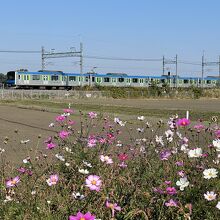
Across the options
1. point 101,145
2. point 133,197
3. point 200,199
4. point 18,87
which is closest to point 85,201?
point 133,197

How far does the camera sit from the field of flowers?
8.57ft

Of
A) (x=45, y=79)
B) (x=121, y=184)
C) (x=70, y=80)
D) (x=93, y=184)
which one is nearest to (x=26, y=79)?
(x=45, y=79)

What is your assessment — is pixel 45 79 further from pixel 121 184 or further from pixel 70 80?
pixel 121 184

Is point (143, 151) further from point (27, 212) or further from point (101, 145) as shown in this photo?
point (27, 212)

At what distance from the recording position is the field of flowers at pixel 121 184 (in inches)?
103

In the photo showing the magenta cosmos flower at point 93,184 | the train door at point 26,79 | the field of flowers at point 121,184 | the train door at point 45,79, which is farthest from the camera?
the train door at point 45,79

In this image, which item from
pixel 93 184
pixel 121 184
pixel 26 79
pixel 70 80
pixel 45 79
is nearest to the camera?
pixel 93 184

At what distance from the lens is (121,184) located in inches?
126

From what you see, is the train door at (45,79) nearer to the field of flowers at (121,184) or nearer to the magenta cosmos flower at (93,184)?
the field of flowers at (121,184)

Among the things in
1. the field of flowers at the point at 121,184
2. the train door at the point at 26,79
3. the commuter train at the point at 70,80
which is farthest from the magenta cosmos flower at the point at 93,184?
the train door at the point at 26,79

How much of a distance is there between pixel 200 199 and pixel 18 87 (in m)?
63.6

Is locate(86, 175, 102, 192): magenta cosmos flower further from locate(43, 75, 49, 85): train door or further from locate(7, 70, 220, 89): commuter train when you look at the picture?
locate(43, 75, 49, 85): train door

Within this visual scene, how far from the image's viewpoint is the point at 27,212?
117 inches

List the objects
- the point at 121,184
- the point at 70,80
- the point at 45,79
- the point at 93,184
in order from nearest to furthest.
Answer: the point at 93,184
the point at 121,184
the point at 45,79
the point at 70,80
